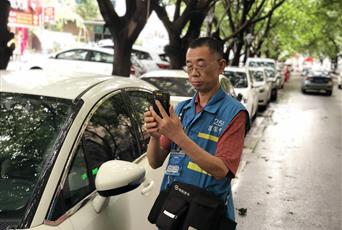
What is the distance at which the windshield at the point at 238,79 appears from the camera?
41.6ft

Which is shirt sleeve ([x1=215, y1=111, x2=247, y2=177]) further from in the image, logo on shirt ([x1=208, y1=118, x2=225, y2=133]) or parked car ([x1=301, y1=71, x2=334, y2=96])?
parked car ([x1=301, y1=71, x2=334, y2=96])

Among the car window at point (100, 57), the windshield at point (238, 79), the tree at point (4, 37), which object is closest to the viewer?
the tree at point (4, 37)

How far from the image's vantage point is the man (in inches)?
86.2

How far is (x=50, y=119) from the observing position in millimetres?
2707

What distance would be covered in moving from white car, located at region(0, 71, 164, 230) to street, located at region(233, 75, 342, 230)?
2654 mm

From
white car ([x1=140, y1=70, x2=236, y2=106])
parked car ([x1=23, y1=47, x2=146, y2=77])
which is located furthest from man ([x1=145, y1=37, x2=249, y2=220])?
parked car ([x1=23, y1=47, x2=146, y2=77])

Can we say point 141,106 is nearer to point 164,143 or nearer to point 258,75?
point 164,143

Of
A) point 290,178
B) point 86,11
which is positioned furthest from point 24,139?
point 86,11

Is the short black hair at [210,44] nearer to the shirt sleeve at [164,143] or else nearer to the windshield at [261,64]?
the shirt sleeve at [164,143]

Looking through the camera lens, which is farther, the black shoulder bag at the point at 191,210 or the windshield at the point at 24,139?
the windshield at the point at 24,139

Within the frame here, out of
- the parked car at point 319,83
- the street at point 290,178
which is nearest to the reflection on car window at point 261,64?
the parked car at point 319,83

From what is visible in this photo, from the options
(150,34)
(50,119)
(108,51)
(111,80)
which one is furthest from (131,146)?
(150,34)

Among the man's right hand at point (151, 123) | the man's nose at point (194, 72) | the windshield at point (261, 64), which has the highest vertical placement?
the man's nose at point (194, 72)

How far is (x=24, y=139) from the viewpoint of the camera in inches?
107
